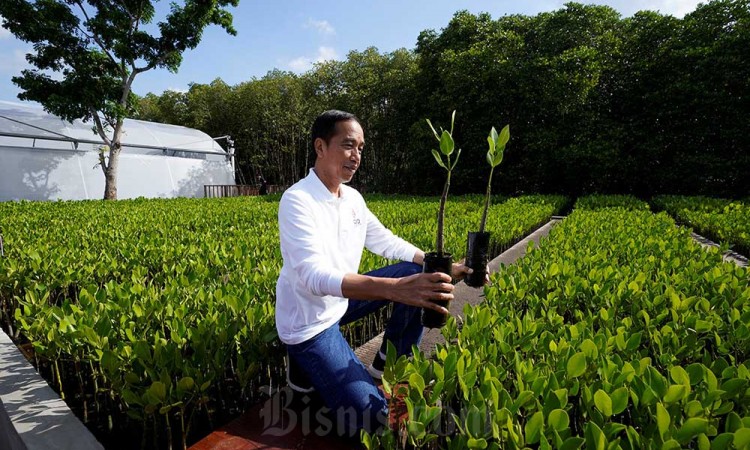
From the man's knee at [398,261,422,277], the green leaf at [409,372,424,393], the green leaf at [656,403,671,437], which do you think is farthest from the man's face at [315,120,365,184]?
the green leaf at [656,403,671,437]

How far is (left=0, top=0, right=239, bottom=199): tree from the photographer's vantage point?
53.0 feet

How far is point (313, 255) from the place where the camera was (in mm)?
1997

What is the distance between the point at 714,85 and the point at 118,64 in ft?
87.2

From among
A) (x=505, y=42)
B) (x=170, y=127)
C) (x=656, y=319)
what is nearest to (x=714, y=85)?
(x=505, y=42)

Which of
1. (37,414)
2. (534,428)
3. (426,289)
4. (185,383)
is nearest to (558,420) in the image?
(534,428)

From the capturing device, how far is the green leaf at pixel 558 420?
131 centimetres

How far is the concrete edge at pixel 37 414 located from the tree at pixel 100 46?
17920 millimetres

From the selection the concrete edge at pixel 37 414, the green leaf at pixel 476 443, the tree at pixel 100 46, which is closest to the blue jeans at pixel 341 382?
the green leaf at pixel 476 443

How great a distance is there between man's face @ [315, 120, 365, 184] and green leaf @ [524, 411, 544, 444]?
1458 mm

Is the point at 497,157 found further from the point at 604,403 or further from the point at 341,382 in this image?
the point at 341,382

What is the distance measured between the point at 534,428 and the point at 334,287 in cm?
96

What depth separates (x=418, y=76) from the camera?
82.1 feet

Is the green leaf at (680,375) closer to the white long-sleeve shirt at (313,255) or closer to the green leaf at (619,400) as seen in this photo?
the green leaf at (619,400)

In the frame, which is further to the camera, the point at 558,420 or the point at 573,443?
the point at 558,420
